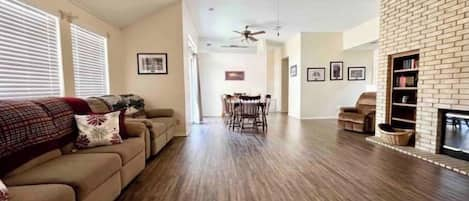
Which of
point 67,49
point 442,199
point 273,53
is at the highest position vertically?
point 273,53

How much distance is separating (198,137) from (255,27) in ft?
13.6

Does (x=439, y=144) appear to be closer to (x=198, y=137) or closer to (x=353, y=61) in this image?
(x=198, y=137)

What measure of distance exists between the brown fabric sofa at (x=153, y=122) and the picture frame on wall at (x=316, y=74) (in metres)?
4.96

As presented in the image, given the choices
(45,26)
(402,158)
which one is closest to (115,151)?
(45,26)

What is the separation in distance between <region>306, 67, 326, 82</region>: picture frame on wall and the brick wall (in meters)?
3.57

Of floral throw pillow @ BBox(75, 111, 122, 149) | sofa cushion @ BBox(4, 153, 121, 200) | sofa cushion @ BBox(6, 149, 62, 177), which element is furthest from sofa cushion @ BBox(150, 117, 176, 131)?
sofa cushion @ BBox(4, 153, 121, 200)

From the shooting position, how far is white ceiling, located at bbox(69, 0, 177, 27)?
4.13 m

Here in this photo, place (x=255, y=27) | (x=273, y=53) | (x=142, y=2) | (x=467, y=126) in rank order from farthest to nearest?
(x=273, y=53), (x=255, y=27), (x=142, y=2), (x=467, y=126)

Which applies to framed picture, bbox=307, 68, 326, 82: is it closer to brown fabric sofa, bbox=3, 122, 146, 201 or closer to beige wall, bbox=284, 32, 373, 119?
beige wall, bbox=284, 32, 373, 119

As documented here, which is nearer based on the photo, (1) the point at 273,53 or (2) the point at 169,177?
(2) the point at 169,177

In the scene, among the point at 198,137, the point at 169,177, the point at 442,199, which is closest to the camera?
the point at 442,199

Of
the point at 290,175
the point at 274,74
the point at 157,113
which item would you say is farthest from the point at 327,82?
the point at 290,175

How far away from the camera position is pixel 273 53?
448 inches

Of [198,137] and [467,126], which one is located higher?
[467,126]
